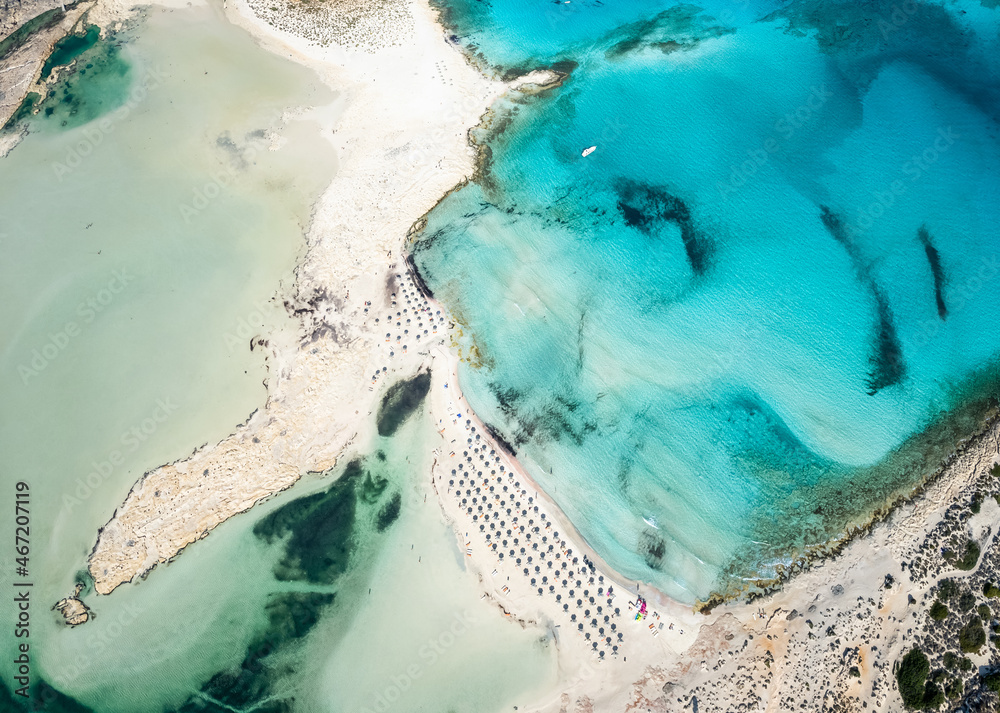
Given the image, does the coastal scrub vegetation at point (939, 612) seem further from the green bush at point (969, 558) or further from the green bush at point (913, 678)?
the green bush at point (969, 558)

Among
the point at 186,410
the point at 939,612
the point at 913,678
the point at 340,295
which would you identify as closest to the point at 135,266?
the point at 186,410

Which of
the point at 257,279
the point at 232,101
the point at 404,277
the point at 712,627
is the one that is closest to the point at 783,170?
the point at 404,277

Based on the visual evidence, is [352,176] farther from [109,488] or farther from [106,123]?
[109,488]

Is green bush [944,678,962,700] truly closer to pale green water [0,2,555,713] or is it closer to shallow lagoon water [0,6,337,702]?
pale green water [0,2,555,713]

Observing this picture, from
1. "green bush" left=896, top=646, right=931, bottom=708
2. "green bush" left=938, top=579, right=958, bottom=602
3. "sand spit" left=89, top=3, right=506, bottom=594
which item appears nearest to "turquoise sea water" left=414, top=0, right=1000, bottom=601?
"sand spit" left=89, top=3, right=506, bottom=594

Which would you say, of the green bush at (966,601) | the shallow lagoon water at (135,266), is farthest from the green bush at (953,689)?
the shallow lagoon water at (135,266)
